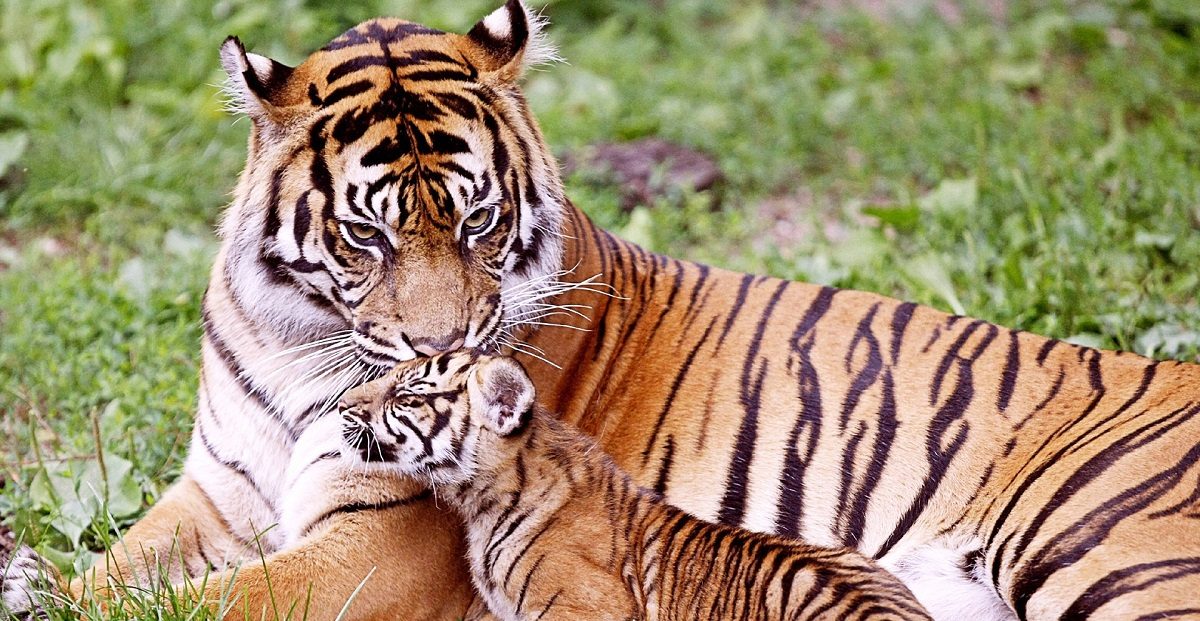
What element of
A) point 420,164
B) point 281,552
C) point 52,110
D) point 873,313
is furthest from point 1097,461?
point 52,110

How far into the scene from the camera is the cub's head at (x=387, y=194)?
310 centimetres

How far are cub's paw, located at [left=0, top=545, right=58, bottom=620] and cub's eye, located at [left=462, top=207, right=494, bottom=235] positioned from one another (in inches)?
52.5

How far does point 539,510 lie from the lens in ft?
10.6

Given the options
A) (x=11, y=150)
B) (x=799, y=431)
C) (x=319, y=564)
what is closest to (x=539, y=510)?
(x=319, y=564)

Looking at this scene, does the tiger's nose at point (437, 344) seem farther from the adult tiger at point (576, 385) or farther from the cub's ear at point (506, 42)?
the cub's ear at point (506, 42)

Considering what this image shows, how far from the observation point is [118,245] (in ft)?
18.9

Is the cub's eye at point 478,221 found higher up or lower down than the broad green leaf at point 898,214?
higher up

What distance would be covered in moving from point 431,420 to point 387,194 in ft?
1.98

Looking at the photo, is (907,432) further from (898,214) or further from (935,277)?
(898,214)

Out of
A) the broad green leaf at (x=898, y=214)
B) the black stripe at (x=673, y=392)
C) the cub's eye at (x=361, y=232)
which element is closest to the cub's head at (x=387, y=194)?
the cub's eye at (x=361, y=232)

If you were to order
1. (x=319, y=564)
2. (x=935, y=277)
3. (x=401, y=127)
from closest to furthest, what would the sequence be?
(x=319, y=564), (x=401, y=127), (x=935, y=277)

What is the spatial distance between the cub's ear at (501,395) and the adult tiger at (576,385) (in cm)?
11

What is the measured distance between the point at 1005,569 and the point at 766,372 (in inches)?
33.9

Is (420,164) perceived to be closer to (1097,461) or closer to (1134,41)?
(1097,461)
